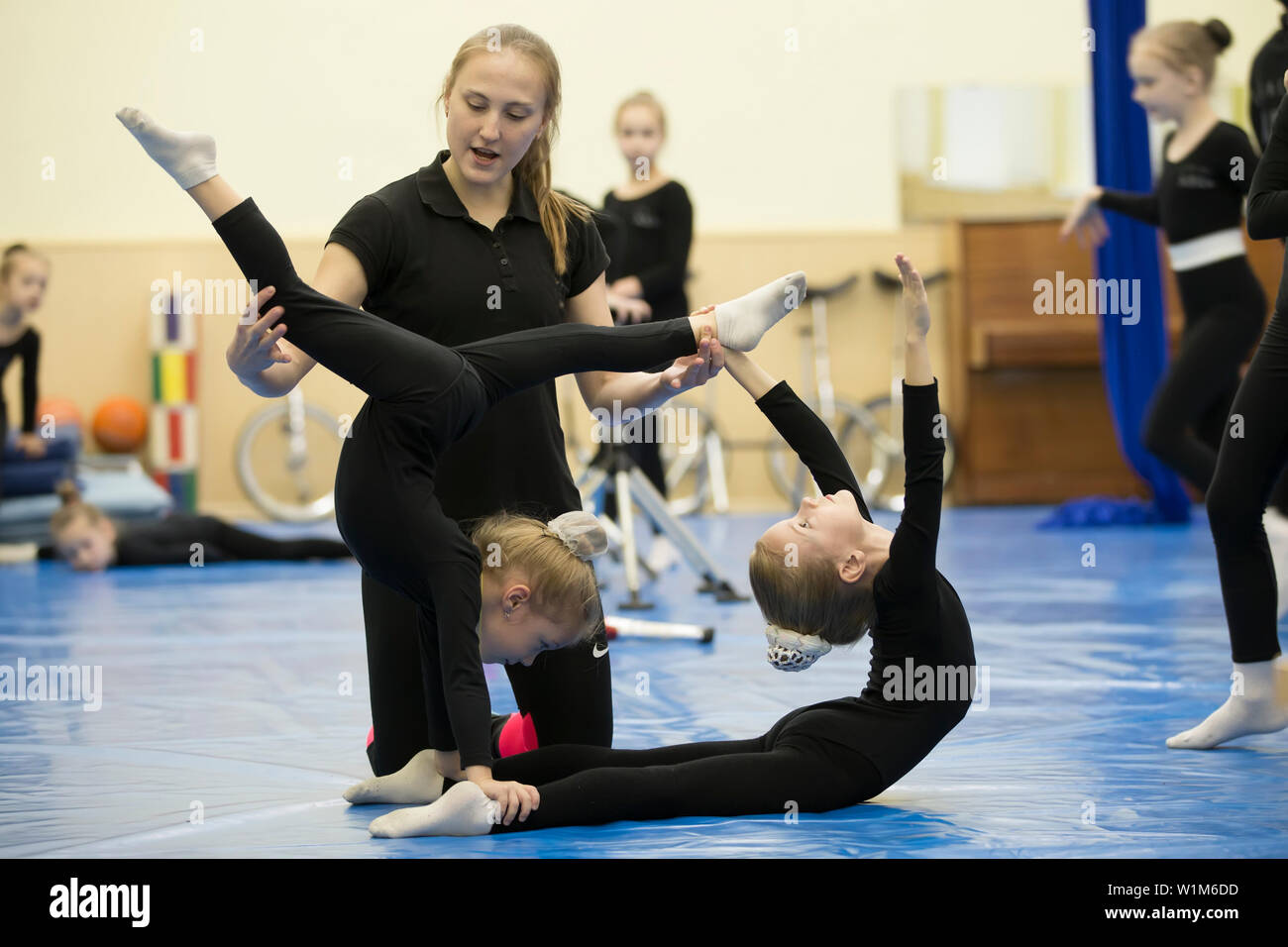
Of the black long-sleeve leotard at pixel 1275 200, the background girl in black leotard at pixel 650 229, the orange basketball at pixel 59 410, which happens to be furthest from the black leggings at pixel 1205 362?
the orange basketball at pixel 59 410

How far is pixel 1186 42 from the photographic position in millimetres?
4484

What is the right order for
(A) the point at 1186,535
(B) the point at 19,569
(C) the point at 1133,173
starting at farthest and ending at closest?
(C) the point at 1133,173 → (A) the point at 1186,535 → (B) the point at 19,569

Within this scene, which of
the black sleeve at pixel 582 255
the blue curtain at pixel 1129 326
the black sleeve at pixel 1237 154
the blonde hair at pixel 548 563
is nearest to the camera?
the blonde hair at pixel 548 563

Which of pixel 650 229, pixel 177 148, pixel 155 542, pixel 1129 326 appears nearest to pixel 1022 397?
pixel 1129 326

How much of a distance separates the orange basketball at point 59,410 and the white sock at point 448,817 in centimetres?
643

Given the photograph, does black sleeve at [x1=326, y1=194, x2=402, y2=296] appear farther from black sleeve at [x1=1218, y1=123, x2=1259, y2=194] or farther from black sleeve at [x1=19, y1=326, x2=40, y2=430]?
black sleeve at [x1=19, y1=326, x2=40, y2=430]

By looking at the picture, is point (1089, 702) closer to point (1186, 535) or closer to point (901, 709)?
point (901, 709)

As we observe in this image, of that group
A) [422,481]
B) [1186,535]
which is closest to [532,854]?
[422,481]

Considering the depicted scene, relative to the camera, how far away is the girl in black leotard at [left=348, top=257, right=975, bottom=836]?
221 centimetres

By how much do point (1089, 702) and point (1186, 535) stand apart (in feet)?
13.5

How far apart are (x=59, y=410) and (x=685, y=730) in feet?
21.2

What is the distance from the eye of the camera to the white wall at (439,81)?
896 cm

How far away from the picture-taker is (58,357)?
909cm

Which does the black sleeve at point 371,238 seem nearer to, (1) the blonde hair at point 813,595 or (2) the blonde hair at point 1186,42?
(1) the blonde hair at point 813,595
